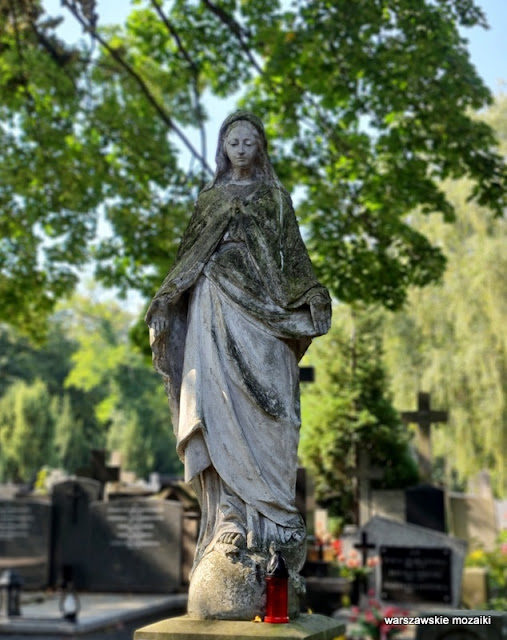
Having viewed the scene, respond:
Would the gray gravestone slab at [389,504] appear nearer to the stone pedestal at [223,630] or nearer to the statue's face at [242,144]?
the statue's face at [242,144]

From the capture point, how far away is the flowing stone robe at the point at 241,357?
4.73m

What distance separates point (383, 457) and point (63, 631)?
1100cm

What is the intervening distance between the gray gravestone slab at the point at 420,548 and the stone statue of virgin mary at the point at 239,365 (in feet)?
32.9

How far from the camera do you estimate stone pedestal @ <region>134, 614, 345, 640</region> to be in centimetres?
418

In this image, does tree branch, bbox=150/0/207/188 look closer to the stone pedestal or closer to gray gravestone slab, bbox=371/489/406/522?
gray gravestone slab, bbox=371/489/406/522

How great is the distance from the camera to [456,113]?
Result: 484 inches

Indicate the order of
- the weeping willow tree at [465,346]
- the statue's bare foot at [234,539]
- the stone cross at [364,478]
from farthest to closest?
1. the weeping willow tree at [465,346]
2. the stone cross at [364,478]
3. the statue's bare foot at [234,539]

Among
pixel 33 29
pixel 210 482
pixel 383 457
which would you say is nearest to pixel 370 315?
pixel 383 457

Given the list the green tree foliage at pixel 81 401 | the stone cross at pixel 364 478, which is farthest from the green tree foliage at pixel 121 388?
the stone cross at pixel 364 478

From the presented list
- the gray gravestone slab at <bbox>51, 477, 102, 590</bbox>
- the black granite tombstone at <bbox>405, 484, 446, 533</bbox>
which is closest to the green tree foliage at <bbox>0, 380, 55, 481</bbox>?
the gray gravestone slab at <bbox>51, 477, 102, 590</bbox>

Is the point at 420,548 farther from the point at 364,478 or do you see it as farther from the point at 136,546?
the point at 136,546

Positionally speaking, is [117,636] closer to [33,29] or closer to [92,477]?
[92,477]

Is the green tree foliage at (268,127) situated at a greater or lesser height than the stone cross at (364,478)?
greater

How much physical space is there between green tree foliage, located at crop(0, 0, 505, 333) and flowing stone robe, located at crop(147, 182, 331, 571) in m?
7.70
